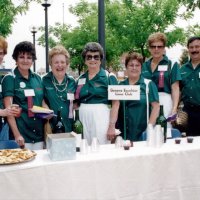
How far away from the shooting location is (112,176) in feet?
8.81

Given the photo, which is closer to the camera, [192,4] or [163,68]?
[163,68]

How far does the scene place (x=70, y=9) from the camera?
1911 centimetres

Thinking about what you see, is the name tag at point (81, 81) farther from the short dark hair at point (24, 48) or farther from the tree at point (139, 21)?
the tree at point (139, 21)

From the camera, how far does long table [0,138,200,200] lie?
2484mm

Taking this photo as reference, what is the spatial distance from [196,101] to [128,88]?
1.67 metres

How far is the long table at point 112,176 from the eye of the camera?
2.48 m

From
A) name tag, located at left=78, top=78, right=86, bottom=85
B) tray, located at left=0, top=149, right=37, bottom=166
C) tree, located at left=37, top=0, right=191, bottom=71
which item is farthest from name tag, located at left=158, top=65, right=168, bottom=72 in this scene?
tree, located at left=37, top=0, right=191, bottom=71

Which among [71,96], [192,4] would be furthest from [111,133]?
[192,4]

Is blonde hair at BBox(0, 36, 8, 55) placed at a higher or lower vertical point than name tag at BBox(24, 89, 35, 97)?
higher

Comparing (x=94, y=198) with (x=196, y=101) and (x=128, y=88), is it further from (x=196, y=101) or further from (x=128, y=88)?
(x=196, y=101)

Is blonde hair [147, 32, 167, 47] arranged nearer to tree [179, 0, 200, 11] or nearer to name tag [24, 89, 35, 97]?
name tag [24, 89, 35, 97]

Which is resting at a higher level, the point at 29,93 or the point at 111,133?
the point at 29,93

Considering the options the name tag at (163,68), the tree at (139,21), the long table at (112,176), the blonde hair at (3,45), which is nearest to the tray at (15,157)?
the long table at (112,176)

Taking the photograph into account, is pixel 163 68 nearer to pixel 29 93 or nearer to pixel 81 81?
pixel 81 81
